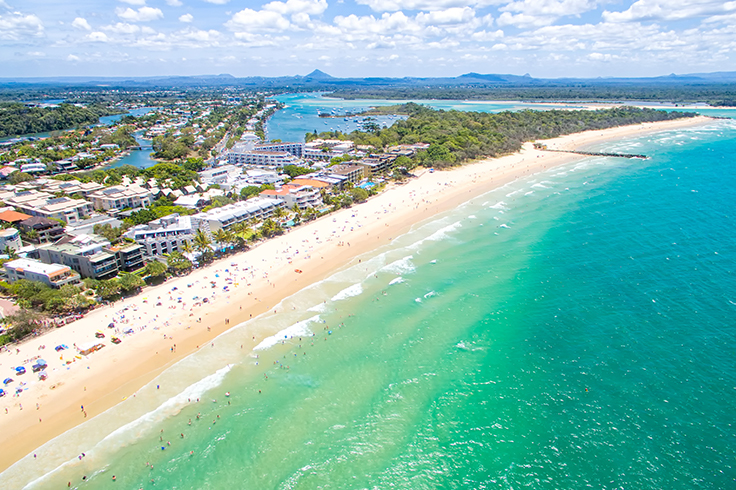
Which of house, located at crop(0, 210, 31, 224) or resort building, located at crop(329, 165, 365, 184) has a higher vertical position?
resort building, located at crop(329, 165, 365, 184)

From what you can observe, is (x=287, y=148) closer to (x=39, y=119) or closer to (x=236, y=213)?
(x=236, y=213)

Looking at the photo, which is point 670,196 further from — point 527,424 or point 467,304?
point 527,424

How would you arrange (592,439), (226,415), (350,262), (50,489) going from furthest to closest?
(350,262) < (226,415) < (592,439) < (50,489)

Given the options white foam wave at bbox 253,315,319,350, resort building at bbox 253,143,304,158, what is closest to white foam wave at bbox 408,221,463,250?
white foam wave at bbox 253,315,319,350

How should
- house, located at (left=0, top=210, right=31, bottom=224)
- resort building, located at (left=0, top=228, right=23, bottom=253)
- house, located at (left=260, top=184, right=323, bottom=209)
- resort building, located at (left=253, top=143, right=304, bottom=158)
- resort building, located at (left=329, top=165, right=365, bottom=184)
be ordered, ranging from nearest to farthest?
resort building, located at (left=0, top=228, right=23, bottom=253) < house, located at (left=0, top=210, right=31, bottom=224) < house, located at (left=260, top=184, right=323, bottom=209) < resort building, located at (left=329, top=165, right=365, bottom=184) < resort building, located at (left=253, top=143, right=304, bottom=158)

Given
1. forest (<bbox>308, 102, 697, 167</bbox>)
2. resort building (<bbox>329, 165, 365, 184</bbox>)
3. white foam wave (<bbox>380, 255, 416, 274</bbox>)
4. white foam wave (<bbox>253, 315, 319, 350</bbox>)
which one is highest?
forest (<bbox>308, 102, 697, 167</bbox>)

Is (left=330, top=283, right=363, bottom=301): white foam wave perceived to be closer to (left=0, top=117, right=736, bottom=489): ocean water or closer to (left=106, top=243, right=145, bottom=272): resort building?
(left=0, top=117, right=736, bottom=489): ocean water

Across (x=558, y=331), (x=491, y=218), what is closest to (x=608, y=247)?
(x=491, y=218)

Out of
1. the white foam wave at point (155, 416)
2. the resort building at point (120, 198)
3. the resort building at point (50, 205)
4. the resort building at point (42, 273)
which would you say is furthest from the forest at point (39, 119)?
the white foam wave at point (155, 416)
